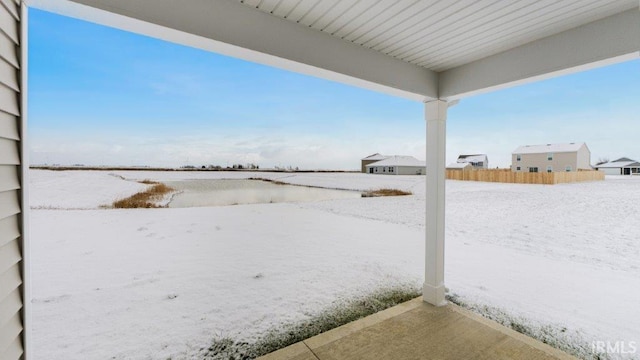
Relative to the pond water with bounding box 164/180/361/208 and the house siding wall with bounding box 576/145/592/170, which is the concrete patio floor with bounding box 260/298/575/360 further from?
the pond water with bounding box 164/180/361/208

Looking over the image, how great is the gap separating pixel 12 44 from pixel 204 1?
0.72 m

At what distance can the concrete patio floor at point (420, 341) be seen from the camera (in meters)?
1.74

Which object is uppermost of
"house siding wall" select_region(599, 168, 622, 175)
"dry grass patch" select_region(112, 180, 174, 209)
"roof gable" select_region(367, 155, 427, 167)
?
"roof gable" select_region(367, 155, 427, 167)

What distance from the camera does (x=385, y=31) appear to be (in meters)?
1.62

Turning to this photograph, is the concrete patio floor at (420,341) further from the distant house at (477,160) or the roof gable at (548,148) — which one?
the distant house at (477,160)

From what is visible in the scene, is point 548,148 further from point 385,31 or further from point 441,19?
point 385,31

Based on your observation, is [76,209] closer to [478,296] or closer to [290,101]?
[290,101]

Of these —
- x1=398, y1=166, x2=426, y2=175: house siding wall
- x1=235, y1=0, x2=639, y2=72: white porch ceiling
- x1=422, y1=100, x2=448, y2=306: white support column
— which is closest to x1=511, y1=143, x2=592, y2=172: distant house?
x1=422, y1=100, x2=448, y2=306: white support column

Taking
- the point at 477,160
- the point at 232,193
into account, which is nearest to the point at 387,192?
the point at 477,160

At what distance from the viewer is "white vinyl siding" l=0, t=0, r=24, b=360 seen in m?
0.83

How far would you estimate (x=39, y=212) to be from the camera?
17.4 ft

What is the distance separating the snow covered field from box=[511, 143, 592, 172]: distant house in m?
0.48

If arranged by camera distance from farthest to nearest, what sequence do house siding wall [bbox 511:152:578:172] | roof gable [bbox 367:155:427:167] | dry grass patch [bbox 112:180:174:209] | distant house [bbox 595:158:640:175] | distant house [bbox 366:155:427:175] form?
roof gable [bbox 367:155:427:167] < distant house [bbox 366:155:427:175] < dry grass patch [bbox 112:180:174:209] < house siding wall [bbox 511:152:578:172] < distant house [bbox 595:158:640:175]

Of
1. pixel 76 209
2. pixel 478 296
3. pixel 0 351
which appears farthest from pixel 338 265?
pixel 76 209
